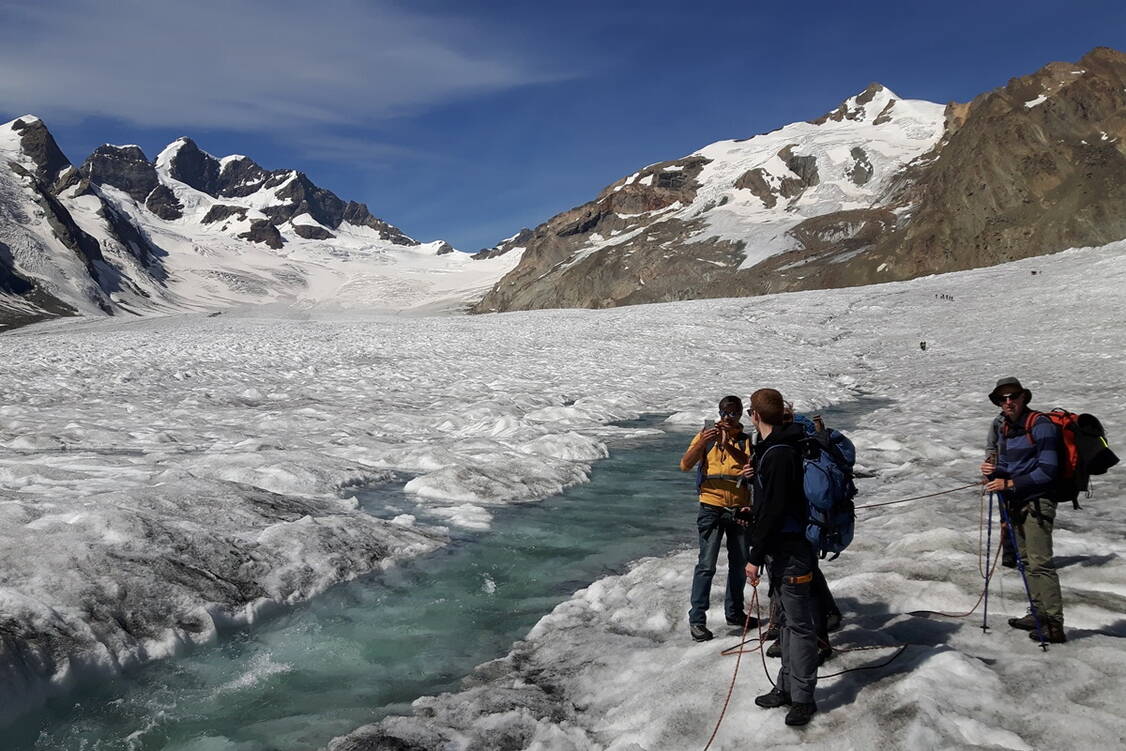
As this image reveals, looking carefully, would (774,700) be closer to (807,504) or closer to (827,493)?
(807,504)

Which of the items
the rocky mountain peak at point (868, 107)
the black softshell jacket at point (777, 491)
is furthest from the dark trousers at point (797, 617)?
the rocky mountain peak at point (868, 107)

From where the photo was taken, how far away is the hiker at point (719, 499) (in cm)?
636

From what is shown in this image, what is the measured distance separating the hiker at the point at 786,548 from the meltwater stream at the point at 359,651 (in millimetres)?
2886

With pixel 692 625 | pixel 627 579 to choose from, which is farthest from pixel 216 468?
pixel 692 625

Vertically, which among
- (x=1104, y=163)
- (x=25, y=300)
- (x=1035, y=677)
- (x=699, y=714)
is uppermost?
(x=1104, y=163)

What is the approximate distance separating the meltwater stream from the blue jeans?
1885mm

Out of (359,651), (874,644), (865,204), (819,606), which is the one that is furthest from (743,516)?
(865,204)

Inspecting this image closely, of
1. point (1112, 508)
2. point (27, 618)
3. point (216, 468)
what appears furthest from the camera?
point (216, 468)

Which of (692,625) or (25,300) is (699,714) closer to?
(692,625)

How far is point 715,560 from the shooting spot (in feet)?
20.7

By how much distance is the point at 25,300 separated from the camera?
13238 cm

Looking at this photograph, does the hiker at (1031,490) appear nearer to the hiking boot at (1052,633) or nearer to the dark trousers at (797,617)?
the hiking boot at (1052,633)

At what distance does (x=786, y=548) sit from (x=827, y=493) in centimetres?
51

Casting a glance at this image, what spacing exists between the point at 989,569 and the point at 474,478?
8.02m
